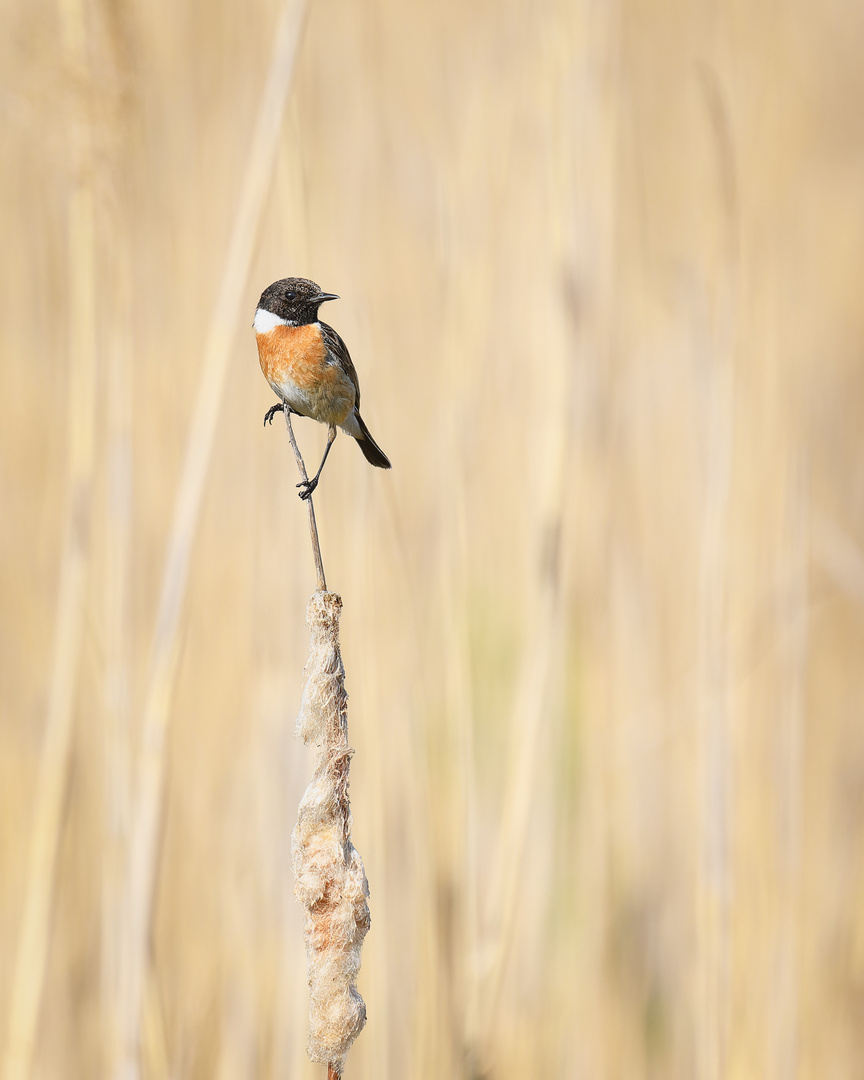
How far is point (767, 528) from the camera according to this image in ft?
5.56

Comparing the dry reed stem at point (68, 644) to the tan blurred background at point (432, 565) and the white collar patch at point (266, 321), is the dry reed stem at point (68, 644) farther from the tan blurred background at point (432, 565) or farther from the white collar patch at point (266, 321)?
the white collar patch at point (266, 321)

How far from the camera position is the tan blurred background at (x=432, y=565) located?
1322 mm

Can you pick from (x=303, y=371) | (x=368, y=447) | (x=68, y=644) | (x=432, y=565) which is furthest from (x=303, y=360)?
(x=432, y=565)

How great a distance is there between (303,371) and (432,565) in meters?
0.77

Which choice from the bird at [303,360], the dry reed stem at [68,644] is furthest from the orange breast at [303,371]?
the dry reed stem at [68,644]

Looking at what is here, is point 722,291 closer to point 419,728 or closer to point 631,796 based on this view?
point 419,728

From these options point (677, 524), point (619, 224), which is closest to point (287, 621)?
point (677, 524)

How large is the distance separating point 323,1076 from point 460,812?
0.46 meters

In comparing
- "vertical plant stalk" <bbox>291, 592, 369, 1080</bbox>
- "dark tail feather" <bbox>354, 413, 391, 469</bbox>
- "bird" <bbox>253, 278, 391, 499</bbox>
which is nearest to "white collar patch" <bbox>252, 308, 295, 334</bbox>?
"bird" <bbox>253, 278, 391, 499</bbox>

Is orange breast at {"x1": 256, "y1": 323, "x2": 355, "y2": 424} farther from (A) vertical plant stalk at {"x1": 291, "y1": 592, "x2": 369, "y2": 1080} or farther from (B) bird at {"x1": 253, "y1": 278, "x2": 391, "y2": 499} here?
Result: (A) vertical plant stalk at {"x1": 291, "y1": 592, "x2": 369, "y2": 1080}

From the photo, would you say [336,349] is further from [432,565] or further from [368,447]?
[432,565]

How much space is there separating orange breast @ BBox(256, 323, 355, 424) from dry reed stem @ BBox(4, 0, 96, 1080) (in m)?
0.38

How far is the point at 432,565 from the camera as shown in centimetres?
165

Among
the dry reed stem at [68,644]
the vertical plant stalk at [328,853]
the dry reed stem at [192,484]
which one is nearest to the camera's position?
the vertical plant stalk at [328,853]
